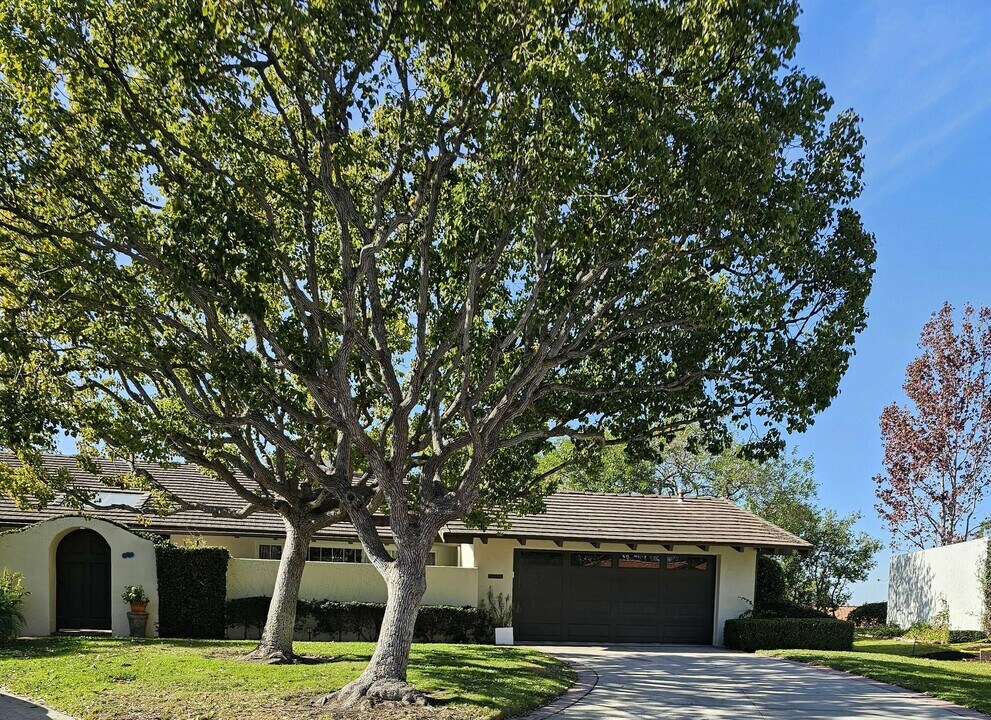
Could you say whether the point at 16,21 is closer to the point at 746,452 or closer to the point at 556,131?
the point at 556,131

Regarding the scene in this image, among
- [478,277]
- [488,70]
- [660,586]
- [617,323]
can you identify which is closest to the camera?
[488,70]

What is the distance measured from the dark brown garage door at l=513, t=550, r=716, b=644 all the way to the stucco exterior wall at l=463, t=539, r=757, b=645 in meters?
0.22

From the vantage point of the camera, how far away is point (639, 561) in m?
23.7

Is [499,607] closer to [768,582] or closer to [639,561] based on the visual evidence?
[639,561]

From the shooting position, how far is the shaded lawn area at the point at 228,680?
425 inches

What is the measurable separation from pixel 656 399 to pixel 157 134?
28.2 feet

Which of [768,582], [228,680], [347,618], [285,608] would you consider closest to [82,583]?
[347,618]

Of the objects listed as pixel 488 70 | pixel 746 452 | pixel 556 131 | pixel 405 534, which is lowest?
pixel 405 534

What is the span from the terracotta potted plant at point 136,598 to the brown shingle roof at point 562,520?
1.62 meters

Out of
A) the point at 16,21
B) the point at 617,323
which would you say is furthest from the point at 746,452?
the point at 16,21

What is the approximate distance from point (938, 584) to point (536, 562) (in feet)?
42.1

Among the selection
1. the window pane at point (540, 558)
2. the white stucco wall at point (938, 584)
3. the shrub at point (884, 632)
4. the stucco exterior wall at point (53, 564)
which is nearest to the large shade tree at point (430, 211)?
the stucco exterior wall at point (53, 564)

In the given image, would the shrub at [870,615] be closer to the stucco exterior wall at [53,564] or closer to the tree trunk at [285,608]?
the tree trunk at [285,608]

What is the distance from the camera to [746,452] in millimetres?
14391
